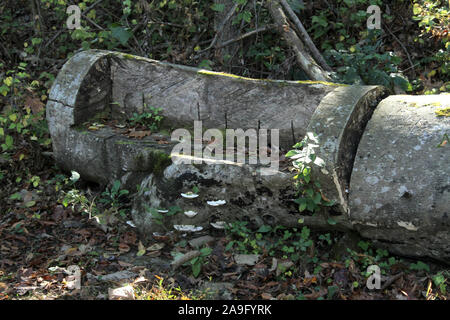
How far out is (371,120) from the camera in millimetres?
3494

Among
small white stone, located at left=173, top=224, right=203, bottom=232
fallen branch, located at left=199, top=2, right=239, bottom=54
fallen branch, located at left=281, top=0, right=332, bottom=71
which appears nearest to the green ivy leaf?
fallen branch, located at left=199, top=2, right=239, bottom=54

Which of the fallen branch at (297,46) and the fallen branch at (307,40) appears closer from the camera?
the fallen branch at (297,46)

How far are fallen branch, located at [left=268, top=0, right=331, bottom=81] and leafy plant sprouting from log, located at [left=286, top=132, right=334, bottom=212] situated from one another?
227 centimetres

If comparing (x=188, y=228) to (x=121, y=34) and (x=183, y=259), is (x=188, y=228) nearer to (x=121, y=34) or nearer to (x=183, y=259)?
(x=183, y=259)

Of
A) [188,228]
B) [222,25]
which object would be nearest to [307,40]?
[222,25]

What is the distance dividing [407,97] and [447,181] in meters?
0.83

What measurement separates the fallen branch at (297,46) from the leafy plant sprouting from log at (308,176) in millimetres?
2274

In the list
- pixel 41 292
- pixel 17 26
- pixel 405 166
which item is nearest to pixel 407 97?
pixel 405 166

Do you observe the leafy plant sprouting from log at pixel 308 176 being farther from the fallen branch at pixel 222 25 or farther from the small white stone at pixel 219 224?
the fallen branch at pixel 222 25

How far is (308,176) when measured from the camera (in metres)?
3.28

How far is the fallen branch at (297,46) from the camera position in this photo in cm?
552

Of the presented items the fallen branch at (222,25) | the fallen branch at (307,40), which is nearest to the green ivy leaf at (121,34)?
the fallen branch at (222,25)

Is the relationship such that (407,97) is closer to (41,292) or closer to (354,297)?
(354,297)
